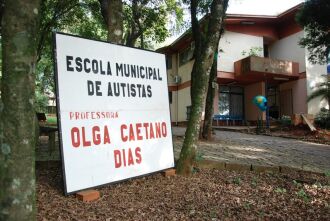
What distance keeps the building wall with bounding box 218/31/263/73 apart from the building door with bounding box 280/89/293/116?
116 inches

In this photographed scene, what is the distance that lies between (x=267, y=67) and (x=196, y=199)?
15.7 metres

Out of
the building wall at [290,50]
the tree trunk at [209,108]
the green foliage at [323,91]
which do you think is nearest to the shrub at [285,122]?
the green foliage at [323,91]

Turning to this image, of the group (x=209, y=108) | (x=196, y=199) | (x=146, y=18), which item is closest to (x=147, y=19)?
(x=146, y=18)

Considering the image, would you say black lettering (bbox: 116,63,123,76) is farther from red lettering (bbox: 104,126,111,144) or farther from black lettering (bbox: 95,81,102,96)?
red lettering (bbox: 104,126,111,144)

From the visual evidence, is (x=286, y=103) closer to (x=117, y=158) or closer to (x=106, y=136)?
(x=117, y=158)

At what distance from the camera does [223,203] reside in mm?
4938

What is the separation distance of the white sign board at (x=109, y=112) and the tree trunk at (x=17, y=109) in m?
A: 1.53

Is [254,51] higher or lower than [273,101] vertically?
higher

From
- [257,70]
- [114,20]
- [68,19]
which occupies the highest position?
[68,19]

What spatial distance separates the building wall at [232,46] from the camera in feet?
68.2

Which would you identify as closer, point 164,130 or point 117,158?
point 117,158

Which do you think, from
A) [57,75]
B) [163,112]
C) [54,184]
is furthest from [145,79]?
[54,184]

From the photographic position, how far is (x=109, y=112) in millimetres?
5305

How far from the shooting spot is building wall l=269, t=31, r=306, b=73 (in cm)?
2019
